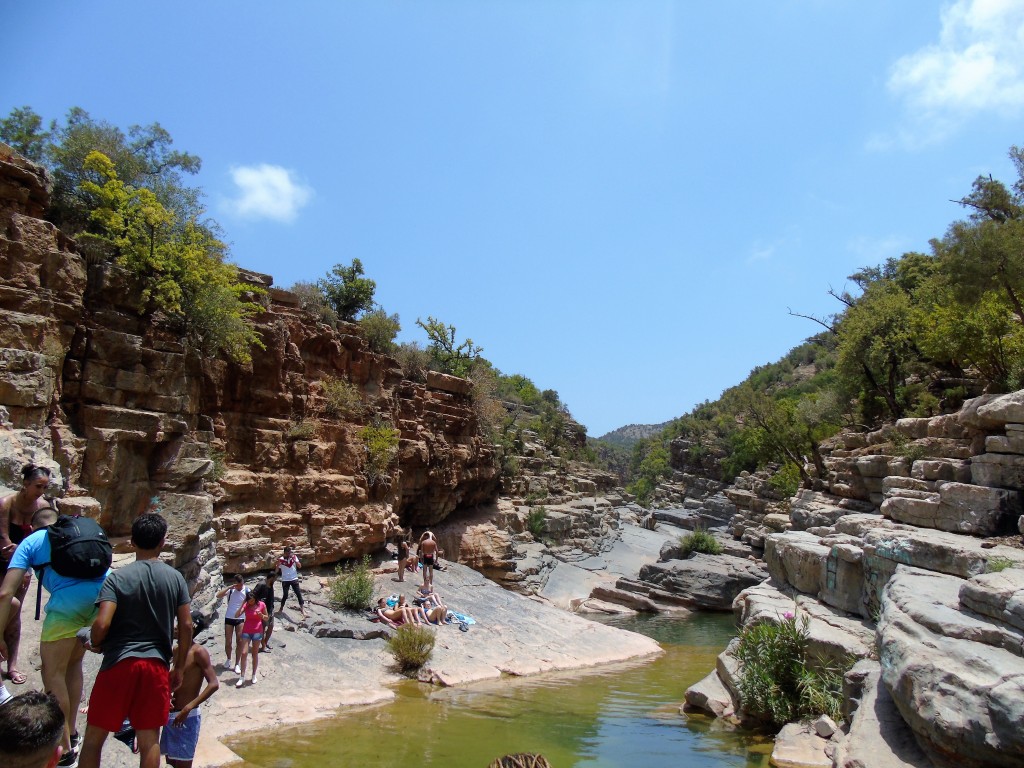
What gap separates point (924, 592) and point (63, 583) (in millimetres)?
9682

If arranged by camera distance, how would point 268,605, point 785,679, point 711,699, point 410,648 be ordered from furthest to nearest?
point 410,648 < point 268,605 < point 711,699 < point 785,679

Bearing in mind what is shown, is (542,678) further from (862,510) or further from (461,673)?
(862,510)

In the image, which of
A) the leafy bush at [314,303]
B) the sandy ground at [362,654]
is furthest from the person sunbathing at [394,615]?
the leafy bush at [314,303]

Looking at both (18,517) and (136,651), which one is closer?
(136,651)

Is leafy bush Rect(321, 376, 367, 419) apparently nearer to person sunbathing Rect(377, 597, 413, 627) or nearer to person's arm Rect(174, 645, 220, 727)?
person sunbathing Rect(377, 597, 413, 627)

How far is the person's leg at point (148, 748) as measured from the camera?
388 centimetres

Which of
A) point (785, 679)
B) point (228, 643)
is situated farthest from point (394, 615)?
point (785, 679)

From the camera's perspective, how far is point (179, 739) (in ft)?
14.8

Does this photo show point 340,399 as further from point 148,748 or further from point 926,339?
point 926,339

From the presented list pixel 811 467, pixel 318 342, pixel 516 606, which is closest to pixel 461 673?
pixel 516 606

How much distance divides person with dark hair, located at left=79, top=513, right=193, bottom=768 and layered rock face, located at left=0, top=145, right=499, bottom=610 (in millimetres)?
4954

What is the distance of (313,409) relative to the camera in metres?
19.2

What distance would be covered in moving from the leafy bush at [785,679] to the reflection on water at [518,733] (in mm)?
597

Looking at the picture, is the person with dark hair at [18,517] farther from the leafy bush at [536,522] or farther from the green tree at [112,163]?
the leafy bush at [536,522]
